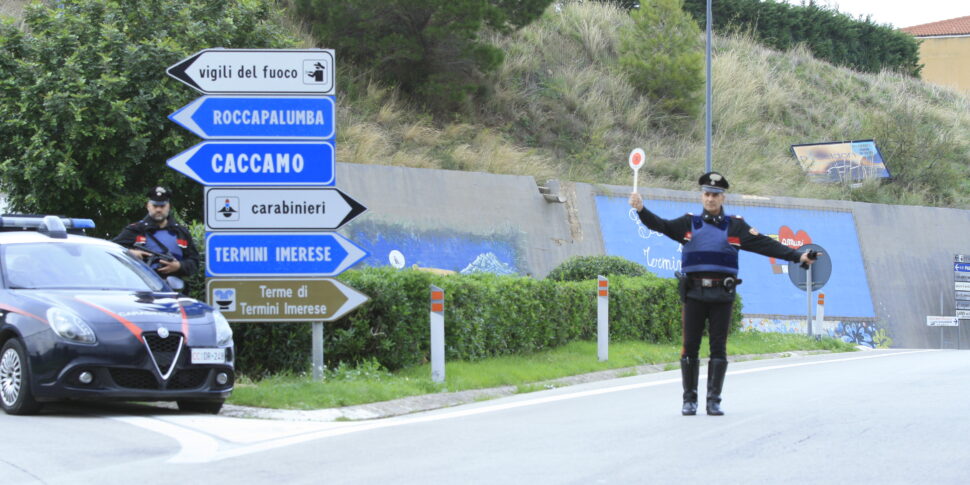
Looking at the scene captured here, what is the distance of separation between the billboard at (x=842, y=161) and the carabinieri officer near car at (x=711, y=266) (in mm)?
31914

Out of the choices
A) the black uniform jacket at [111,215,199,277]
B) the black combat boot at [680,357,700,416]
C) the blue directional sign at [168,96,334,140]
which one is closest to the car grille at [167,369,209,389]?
the black uniform jacket at [111,215,199,277]

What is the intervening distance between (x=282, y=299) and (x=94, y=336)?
246cm

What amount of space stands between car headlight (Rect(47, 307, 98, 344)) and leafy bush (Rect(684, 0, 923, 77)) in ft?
154

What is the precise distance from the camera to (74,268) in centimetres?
979

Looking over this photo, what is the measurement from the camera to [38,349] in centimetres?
870

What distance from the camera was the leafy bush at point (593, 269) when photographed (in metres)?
19.9

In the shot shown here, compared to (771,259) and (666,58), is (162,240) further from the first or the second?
(666,58)

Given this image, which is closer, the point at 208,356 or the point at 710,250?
the point at 710,250

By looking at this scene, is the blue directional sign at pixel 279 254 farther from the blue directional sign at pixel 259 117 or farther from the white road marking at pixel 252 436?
the white road marking at pixel 252 436

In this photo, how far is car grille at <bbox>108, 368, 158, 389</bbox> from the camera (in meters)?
8.83

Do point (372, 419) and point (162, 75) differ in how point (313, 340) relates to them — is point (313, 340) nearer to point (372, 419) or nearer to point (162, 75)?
point (372, 419)

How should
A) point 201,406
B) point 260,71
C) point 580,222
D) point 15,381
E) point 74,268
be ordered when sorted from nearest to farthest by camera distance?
point 15,381
point 201,406
point 74,268
point 260,71
point 580,222

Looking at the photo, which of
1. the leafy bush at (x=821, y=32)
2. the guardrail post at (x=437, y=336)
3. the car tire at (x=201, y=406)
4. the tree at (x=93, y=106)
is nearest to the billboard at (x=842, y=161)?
the leafy bush at (x=821, y=32)

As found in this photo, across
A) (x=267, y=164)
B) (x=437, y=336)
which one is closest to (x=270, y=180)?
(x=267, y=164)
